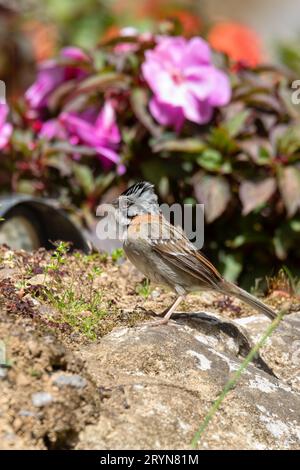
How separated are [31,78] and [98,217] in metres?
3.66

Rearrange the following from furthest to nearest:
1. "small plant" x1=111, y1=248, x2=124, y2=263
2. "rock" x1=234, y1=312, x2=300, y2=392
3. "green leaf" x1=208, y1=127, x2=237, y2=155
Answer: "green leaf" x1=208, y1=127, x2=237, y2=155, "small plant" x1=111, y1=248, x2=124, y2=263, "rock" x1=234, y1=312, x2=300, y2=392

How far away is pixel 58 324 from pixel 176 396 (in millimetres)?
685

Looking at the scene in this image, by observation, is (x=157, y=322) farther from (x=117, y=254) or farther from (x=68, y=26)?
(x=68, y=26)

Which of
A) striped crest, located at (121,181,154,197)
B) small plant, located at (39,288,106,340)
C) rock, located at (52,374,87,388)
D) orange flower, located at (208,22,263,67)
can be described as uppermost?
orange flower, located at (208,22,263,67)

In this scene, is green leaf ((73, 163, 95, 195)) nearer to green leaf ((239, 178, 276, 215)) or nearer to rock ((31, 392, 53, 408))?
green leaf ((239, 178, 276, 215))

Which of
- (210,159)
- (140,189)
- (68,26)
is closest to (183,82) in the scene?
(210,159)

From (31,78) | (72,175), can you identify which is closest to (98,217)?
(72,175)

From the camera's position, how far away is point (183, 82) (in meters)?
5.95

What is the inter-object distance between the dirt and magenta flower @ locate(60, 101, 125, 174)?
4.13ft

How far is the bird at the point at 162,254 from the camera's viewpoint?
426 cm

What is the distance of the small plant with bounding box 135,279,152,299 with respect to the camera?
457 centimetres

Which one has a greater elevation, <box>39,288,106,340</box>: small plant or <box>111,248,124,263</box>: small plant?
<box>39,288,106,340</box>: small plant

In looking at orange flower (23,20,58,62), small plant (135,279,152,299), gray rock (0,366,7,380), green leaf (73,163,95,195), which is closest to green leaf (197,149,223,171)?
green leaf (73,163,95,195)

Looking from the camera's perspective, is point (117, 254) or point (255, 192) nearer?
point (117, 254)
